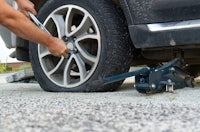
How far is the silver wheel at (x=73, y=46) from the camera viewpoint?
372 centimetres

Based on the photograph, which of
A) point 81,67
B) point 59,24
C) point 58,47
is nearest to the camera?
point 58,47

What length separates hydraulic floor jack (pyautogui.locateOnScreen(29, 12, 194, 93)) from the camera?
337 cm

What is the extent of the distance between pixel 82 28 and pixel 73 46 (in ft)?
0.54

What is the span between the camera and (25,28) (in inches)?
134

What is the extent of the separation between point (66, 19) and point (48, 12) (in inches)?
9.6

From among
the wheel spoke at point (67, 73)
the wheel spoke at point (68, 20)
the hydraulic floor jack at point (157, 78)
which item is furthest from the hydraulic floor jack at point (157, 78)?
the wheel spoke at point (68, 20)

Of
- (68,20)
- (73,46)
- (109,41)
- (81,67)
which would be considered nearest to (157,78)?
(109,41)

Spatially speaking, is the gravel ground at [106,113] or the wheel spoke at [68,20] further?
the wheel spoke at [68,20]

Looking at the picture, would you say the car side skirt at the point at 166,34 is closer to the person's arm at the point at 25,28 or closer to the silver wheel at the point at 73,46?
the silver wheel at the point at 73,46

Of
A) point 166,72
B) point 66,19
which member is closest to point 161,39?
point 166,72

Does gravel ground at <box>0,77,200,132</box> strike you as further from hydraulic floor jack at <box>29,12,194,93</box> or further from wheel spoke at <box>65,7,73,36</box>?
wheel spoke at <box>65,7,73,36</box>

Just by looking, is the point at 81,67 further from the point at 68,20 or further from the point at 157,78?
the point at 157,78

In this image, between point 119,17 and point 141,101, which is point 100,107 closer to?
point 141,101

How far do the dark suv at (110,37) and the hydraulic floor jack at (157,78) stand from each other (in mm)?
140
